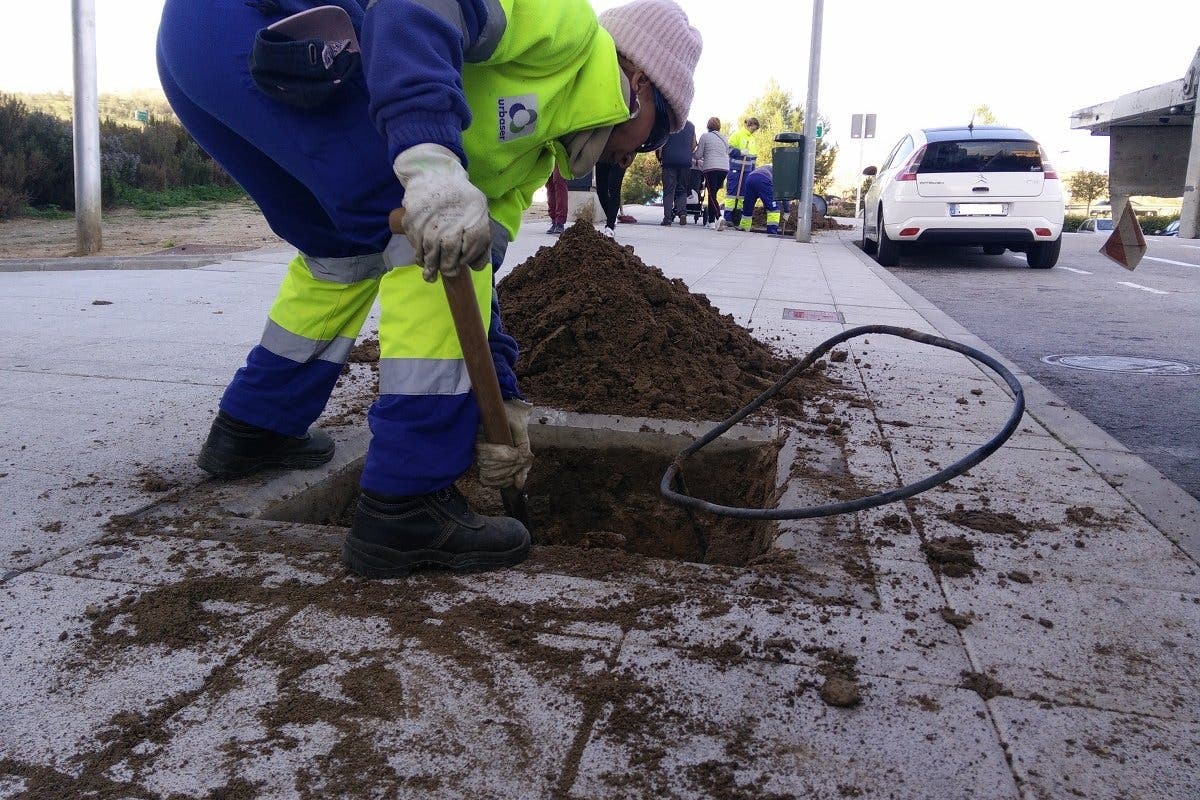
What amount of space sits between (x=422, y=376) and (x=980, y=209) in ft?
33.6

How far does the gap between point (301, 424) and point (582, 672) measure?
1403mm

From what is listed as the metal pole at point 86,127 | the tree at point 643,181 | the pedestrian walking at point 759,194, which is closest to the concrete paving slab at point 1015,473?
the metal pole at point 86,127

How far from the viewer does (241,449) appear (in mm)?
2766

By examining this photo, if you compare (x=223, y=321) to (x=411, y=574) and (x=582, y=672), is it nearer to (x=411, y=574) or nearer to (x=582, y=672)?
(x=411, y=574)

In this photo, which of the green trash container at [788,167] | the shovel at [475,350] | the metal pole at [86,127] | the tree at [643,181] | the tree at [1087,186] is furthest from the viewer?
the tree at [1087,186]

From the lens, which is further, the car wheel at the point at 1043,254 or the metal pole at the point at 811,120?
the metal pole at the point at 811,120

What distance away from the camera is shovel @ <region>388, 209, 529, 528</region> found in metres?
2.01

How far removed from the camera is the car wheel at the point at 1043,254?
11.5m

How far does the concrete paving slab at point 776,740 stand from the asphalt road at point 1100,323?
2142mm

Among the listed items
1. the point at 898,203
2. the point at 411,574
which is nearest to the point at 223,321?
the point at 411,574

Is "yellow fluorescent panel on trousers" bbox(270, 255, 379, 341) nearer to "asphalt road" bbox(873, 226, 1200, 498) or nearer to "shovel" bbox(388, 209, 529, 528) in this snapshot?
"shovel" bbox(388, 209, 529, 528)

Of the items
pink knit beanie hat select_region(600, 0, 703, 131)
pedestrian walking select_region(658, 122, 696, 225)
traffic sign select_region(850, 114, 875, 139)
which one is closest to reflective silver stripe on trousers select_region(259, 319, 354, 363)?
pink knit beanie hat select_region(600, 0, 703, 131)

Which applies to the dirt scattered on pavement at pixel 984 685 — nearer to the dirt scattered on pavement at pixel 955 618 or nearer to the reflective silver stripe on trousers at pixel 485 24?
the dirt scattered on pavement at pixel 955 618

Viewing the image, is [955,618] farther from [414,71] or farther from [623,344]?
[623,344]
